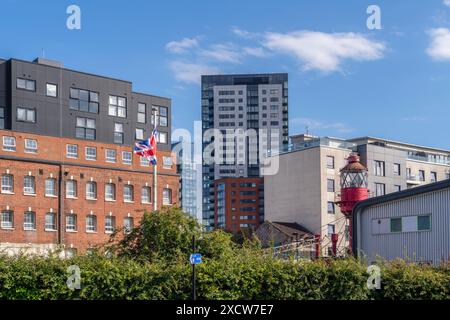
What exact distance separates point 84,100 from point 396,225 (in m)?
45.7

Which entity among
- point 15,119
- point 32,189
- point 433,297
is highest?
point 15,119

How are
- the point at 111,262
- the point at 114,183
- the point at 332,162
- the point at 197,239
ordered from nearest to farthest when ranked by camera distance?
1. the point at 111,262
2. the point at 197,239
3. the point at 114,183
4. the point at 332,162

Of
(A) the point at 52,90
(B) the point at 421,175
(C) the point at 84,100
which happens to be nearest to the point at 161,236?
(A) the point at 52,90

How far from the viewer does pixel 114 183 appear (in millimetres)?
82000

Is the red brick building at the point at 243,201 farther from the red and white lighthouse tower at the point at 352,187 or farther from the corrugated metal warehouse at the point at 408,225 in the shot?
the corrugated metal warehouse at the point at 408,225

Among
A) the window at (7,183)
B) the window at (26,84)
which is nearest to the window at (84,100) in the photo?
the window at (26,84)

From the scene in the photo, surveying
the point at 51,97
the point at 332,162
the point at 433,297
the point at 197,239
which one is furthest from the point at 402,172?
the point at 433,297

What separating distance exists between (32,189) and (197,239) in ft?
121

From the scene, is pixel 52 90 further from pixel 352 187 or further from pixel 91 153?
pixel 352 187

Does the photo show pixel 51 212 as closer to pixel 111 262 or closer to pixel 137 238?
pixel 137 238

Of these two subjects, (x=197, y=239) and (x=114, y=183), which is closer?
(x=197, y=239)

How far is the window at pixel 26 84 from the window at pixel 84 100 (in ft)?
15.4

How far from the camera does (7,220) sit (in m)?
72.6

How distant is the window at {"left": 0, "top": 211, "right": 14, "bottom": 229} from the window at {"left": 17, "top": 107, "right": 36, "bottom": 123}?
981 centimetres
